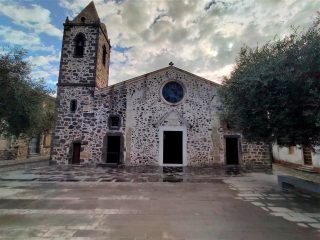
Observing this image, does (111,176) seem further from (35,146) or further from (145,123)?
(35,146)

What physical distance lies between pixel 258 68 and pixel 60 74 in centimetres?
1412

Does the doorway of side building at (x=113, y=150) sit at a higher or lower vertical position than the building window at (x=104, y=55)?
lower

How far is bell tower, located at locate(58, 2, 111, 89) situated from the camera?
16930 millimetres

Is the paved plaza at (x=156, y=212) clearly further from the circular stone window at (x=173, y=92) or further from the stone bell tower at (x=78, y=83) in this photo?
the circular stone window at (x=173, y=92)

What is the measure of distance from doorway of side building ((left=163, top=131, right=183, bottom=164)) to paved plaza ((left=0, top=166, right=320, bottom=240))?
734 cm

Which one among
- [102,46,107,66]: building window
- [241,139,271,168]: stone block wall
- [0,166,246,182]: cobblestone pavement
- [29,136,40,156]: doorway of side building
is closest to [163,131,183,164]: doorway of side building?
[0,166,246,182]: cobblestone pavement

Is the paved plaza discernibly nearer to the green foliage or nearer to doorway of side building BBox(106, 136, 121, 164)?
the green foliage

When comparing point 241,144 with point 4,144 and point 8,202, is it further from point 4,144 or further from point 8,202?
point 4,144

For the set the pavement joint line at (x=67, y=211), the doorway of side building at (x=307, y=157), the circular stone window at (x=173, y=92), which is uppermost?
the circular stone window at (x=173, y=92)

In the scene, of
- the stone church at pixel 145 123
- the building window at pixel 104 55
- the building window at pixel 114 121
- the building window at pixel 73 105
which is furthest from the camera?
the building window at pixel 104 55

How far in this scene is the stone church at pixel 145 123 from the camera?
631 inches

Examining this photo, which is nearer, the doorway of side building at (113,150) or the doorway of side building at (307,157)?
the doorway of side building at (307,157)

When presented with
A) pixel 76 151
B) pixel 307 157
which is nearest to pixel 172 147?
pixel 76 151

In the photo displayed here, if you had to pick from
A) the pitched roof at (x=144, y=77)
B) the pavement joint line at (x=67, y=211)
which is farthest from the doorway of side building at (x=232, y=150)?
the pavement joint line at (x=67, y=211)
